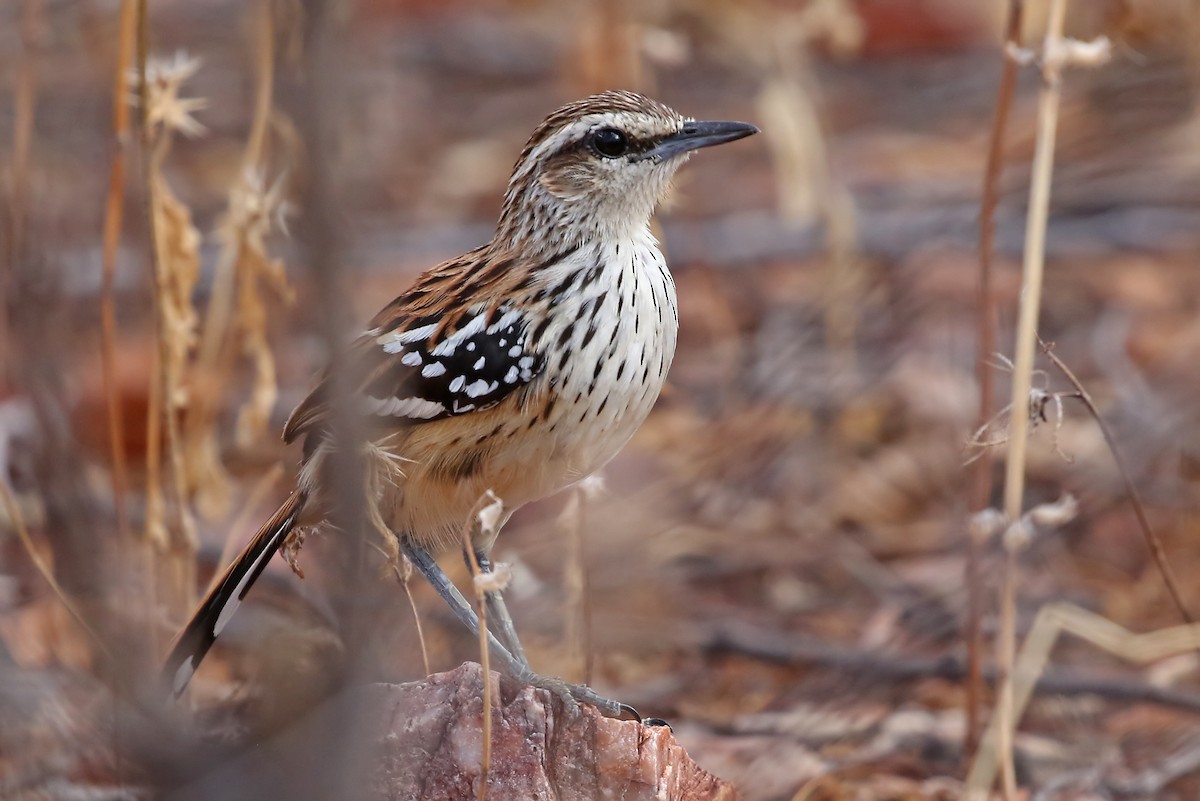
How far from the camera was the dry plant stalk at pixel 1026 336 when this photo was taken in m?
4.15

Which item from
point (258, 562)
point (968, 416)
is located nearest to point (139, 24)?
point (258, 562)

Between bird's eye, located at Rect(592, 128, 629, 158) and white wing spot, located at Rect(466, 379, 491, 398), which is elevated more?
bird's eye, located at Rect(592, 128, 629, 158)

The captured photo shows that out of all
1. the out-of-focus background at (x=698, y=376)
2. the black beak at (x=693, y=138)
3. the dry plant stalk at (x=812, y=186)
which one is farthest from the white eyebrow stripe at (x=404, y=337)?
the dry plant stalk at (x=812, y=186)

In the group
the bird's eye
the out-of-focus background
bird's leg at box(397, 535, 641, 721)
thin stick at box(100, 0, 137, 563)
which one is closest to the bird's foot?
bird's leg at box(397, 535, 641, 721)

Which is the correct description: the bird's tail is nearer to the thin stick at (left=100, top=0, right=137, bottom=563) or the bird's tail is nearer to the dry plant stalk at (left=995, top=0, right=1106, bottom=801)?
the thin stick at (left=100, top=0, right=137, bottom=563)

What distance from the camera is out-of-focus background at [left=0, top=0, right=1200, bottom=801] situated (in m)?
3.52

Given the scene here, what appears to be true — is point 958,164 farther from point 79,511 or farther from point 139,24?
point 79,511

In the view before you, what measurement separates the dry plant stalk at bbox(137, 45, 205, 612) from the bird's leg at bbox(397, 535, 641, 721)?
877 mm

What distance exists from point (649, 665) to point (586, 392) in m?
2.78

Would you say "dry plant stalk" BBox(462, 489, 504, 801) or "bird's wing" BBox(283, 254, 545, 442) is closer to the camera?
"dry plant stalk" BBox(462, 489, 504, 801)

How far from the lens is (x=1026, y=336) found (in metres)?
4.22

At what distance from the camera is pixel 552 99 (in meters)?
12.2

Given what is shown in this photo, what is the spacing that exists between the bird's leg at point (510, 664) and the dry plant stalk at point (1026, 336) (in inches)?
43.7

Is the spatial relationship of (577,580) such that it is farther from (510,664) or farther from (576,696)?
(576,696)
